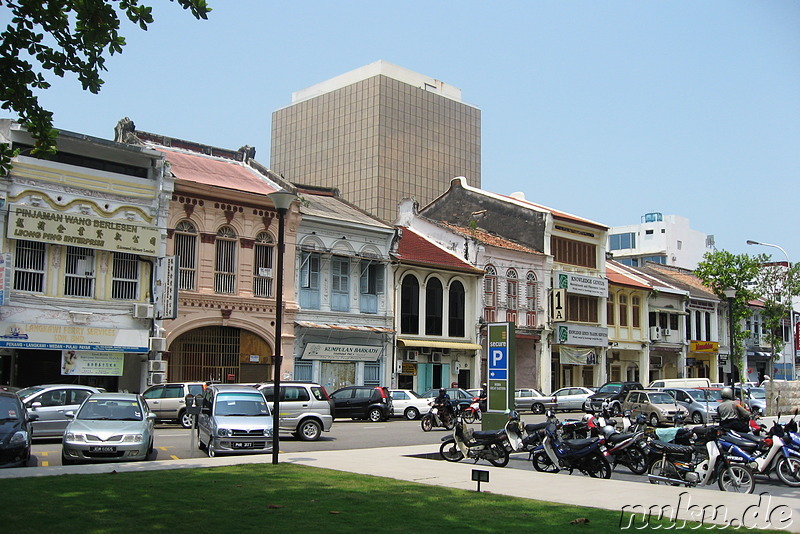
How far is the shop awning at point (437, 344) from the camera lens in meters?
40.4

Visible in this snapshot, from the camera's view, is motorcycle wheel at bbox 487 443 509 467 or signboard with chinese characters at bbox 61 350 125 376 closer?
motorcycle wheel at bbox 487 443 509 467

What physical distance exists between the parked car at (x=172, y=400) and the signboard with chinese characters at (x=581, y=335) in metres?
26.6

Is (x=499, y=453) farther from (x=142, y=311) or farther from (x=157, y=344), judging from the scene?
(x=142, y=311)

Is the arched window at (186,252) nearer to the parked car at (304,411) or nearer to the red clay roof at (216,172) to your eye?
the red clay roof at (216,172)

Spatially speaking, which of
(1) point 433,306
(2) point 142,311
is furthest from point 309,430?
(1) point 433,306

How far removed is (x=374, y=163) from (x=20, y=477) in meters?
97.7

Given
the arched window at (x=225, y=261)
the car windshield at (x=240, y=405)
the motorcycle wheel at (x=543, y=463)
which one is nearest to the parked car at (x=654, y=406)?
the arched window at (x=225, y=261)

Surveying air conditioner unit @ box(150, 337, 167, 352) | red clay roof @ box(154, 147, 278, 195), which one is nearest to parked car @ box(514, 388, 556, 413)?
red clay roof @ box(154, 147, 278, 195)

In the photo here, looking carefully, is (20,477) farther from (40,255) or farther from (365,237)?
(365,237)

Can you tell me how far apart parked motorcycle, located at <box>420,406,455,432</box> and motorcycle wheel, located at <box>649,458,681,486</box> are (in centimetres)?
1207

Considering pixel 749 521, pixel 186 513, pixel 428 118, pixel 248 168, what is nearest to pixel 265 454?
pixel 186 513

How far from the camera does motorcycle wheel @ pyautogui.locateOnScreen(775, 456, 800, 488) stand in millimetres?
15281

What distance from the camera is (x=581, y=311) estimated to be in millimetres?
51094

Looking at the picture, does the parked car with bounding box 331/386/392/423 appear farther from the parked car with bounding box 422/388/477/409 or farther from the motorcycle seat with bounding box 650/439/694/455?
the motorcycle seat with bounding box 650/439/694/455
